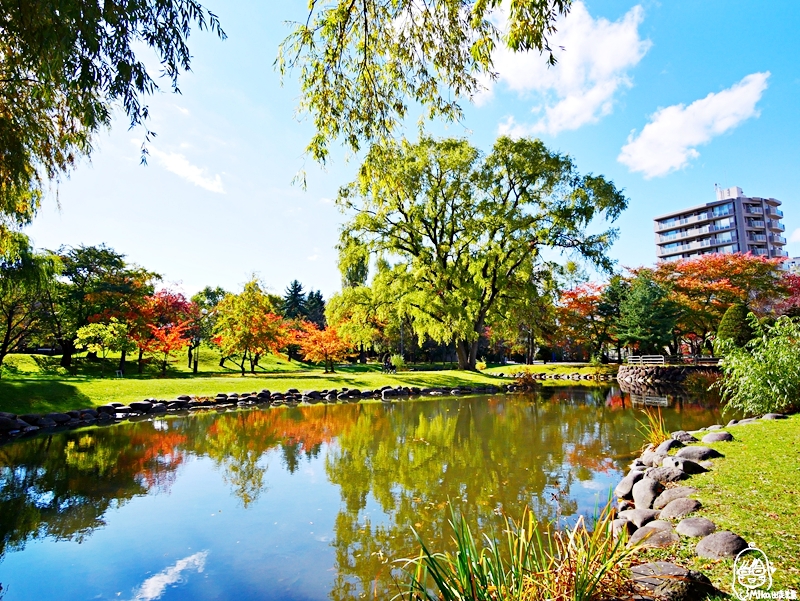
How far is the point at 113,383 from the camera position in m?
13.6

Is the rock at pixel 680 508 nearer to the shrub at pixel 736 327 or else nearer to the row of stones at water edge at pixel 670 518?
the row of stones at water edge at pixel 670 518

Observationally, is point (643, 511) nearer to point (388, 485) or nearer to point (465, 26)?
point (388, 485)

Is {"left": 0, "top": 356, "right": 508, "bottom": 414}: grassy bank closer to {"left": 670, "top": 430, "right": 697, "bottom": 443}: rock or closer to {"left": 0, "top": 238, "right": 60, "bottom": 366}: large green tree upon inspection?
{"left": 0, "top": 238, "right": 60, "bottom": 366}: large green tree

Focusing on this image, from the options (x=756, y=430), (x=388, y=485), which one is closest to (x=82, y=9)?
(x=388, y=485)

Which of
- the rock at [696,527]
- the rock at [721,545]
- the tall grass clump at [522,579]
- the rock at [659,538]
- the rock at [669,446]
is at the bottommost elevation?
the rock at [669,446]

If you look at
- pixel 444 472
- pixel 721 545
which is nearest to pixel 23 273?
pixel 444 472

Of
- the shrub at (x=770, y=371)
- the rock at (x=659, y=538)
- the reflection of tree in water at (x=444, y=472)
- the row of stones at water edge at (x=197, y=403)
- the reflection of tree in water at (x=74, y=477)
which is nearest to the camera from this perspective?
the rock at (x=659, y=538)

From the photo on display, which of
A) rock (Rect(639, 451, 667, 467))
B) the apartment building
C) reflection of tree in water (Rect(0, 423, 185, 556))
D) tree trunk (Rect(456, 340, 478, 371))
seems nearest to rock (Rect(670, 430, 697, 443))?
rock (Rect(639, 451, 667, 467))

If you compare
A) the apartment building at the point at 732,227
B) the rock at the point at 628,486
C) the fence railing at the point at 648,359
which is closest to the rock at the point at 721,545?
the rock at the point at 628,486

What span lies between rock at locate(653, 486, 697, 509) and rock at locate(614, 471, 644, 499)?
608 mm

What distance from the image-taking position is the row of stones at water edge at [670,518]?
2.17 metres

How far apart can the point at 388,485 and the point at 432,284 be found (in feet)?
52.6

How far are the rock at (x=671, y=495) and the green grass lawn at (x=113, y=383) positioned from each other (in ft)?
40.6

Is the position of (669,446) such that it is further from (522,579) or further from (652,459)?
(522,579)
